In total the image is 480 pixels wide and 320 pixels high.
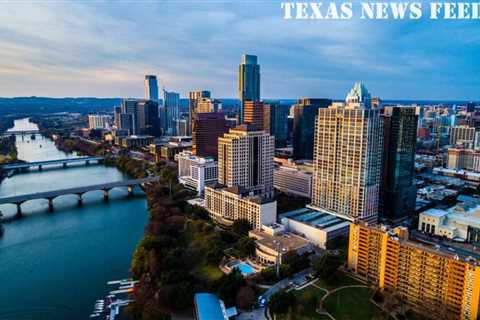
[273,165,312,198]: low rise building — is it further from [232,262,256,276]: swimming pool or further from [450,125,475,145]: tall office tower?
[450,125,475,145]: tall office tower

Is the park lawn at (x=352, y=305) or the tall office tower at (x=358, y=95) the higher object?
the tall office tower at (x=358, y=95)

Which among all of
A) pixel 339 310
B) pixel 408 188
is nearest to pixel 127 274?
pixel 339 310

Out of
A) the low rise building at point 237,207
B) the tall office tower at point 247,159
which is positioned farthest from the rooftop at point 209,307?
the tall office tower at point 247,159

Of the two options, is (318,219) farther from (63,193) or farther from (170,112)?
(170,112)

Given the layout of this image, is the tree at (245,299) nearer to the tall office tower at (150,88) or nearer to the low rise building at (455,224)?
the low rise building at (455,224)

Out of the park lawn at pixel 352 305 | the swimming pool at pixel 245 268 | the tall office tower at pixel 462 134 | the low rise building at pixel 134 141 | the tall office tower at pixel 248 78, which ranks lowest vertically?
the park lawn at pixel 352 305

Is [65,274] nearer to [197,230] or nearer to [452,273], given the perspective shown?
[197,230]

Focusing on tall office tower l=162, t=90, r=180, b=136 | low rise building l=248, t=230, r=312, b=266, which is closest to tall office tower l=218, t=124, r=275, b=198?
low rise building l=248, t=230, r=312, b=266
